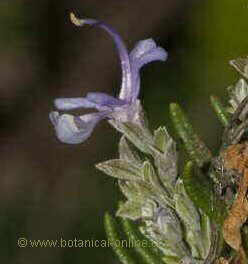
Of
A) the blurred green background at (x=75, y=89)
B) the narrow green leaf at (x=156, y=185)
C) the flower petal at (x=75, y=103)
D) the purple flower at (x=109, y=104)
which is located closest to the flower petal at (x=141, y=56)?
the purple flower at (x=109, y=104)

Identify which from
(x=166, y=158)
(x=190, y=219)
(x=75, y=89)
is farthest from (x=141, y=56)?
(x=75, y=89)

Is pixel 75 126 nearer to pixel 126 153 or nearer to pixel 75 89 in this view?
pixel 126 153

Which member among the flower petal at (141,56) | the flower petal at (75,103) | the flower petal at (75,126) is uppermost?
the flower petal at (141,56)

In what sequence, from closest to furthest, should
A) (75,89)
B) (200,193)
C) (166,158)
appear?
1. (200,193)
2. (166,158)
3. (75,89)

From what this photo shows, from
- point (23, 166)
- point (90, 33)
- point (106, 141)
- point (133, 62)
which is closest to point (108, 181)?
point (106, 141)

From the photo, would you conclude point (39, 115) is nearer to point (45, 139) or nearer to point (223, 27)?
point (45, 139)

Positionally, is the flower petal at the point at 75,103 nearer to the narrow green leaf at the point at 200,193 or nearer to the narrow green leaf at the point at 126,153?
the narrow green leaf at the point at 126,153
